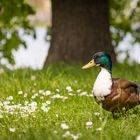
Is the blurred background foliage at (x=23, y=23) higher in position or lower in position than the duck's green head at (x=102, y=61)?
higher

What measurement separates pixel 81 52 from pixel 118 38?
3.07 metres

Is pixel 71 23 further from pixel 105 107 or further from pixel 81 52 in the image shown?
pixel 105 107

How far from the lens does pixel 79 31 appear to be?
1229cm

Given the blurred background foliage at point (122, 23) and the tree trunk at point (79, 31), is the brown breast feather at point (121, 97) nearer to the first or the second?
the tree trunk at point (79, 31)

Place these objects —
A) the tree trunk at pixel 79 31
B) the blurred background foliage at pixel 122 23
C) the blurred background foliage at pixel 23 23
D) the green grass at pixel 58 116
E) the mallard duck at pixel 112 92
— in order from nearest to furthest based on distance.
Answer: the green grass at pixel 58 116 → the mallard duck at pixel 112 92 → the tree trunk at pixel 79 31 → the blurred background foliage at pixel 23 23 → the blurred background foliage at pixel 122 23

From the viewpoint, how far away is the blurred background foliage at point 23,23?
12414mm

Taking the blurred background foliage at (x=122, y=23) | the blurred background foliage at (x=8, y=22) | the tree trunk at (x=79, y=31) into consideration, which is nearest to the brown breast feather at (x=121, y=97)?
the tree trunk at (x=79, y=31)

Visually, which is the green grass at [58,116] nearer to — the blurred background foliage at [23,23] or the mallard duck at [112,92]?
the mallard duck at [112,92]

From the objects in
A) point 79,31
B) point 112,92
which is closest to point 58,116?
point 112,92

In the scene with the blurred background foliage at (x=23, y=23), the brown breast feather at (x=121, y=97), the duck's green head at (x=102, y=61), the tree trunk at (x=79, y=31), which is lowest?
the brown breast feather at (x=121, y=97)

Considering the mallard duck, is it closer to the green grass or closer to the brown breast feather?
the brown breast feather

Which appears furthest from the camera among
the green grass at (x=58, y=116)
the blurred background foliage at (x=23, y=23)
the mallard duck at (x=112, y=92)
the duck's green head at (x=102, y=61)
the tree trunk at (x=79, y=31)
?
the blurred background foliage at (x=23, y=23)

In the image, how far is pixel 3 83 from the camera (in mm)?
9180

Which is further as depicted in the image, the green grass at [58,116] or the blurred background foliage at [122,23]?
the blurred background foliage at [122,23]
